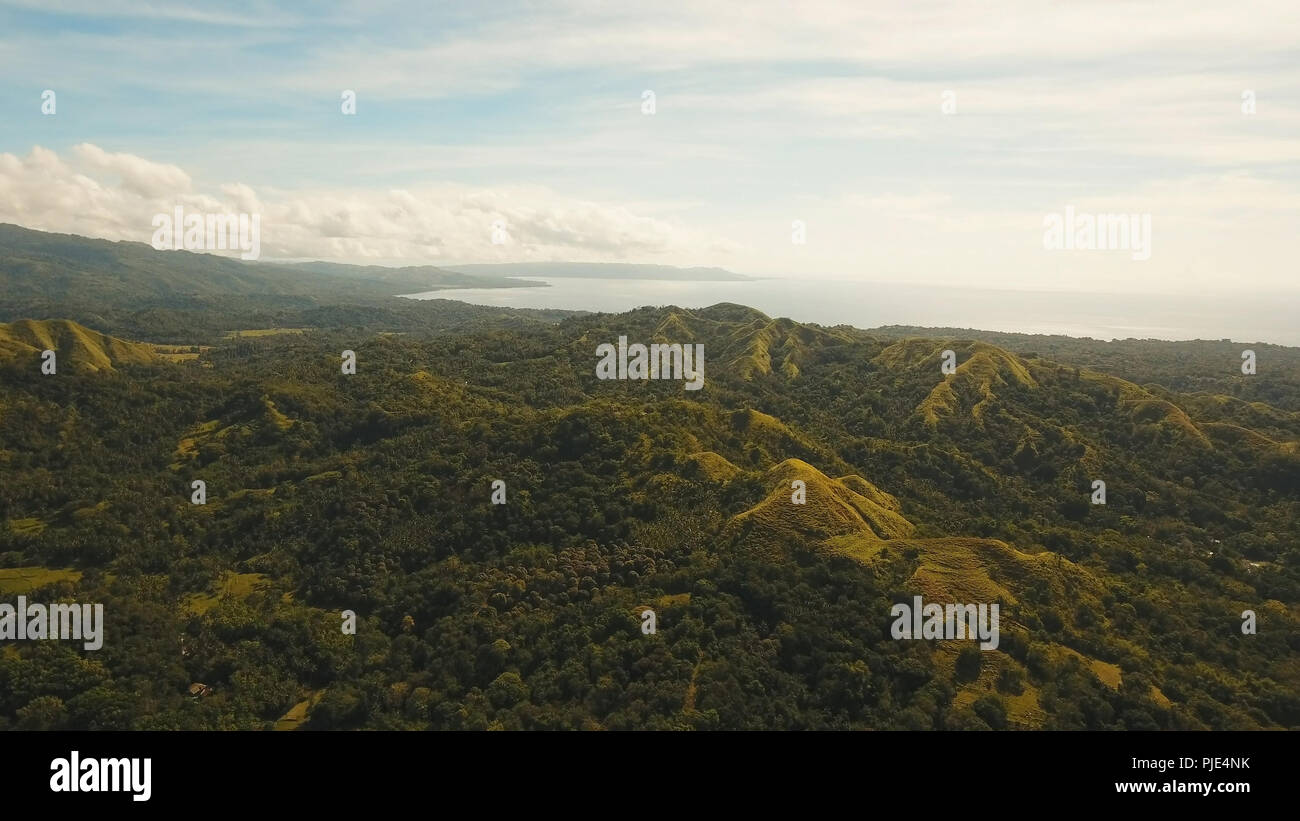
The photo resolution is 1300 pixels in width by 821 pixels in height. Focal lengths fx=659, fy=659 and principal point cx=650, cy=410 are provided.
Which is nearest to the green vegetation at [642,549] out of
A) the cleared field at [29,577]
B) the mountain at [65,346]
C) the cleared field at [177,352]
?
the cleared field at [29,577]

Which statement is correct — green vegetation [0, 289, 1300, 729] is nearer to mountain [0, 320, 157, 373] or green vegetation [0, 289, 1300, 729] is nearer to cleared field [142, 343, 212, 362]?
mountain [0, 320, 157, 373]

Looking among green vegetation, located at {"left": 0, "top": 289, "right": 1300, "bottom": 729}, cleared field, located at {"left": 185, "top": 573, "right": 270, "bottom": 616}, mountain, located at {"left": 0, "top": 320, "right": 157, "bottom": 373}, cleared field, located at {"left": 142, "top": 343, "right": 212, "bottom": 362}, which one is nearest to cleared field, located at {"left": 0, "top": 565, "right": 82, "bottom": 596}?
green vegetation, located at {"left": 0, "top": 289, "right": 1300, "bottom": 729}

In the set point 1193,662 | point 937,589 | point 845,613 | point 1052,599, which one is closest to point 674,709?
point 845,613

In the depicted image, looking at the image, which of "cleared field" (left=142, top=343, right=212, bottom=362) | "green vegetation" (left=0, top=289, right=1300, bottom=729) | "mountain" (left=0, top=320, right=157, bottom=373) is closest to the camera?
"green vegetation" (left=0, top=289, right=1300, bottom=729)

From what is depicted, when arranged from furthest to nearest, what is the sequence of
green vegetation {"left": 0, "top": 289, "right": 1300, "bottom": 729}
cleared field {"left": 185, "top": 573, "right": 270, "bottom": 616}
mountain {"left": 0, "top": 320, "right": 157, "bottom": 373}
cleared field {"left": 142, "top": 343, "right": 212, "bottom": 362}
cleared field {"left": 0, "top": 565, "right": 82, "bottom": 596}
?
cleared field {"left": 142, "top": 343, "right": 212, "bottom": 362} → mountain {"left": 0, "top": 320, "right": 157, "bottom": 373} → cleared field {"left": 0, "top": 565, "right": 82, "bottom": 596} → cleared field {"left": 185, "top": 573, "right": 270, "bottom": 616} → green vegetation {"left": 0, "top": 289, "right": 1300, "bottom": 729}

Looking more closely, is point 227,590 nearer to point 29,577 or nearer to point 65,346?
point 29,577

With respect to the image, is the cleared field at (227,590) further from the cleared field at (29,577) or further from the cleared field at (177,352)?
the cleared field at (177,352)

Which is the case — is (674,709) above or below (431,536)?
below

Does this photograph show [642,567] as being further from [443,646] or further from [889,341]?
[889,341]
